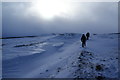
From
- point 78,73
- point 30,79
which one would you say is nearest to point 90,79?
point 78,73

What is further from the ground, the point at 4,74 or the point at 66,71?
the point at 66,71

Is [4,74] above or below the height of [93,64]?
below

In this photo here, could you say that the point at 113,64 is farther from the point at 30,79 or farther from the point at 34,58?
the point at 34,58

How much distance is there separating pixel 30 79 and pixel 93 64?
6130 millimetres

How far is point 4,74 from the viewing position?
13.8 metres

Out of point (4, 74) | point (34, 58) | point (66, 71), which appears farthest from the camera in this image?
point (34, 58)

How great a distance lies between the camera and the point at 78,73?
10.6 meters

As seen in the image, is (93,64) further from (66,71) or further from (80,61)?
(66,71)

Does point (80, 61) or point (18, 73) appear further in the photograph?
point (18, 73)

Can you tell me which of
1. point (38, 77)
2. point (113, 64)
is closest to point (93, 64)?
point (113, 64)

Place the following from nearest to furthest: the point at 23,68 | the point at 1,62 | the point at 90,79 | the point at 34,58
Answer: the point at 90,79 < the point at 23,68 < the point at 1,62 < the point at 34,58

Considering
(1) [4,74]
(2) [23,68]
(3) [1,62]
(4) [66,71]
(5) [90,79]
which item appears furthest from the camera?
(3) [1,62]

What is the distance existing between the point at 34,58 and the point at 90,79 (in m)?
11.1

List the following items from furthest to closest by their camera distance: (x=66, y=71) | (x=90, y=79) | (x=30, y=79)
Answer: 1. (x=30, y=79)
2. (x=66, y=71)
3. (x=90, y=79)
